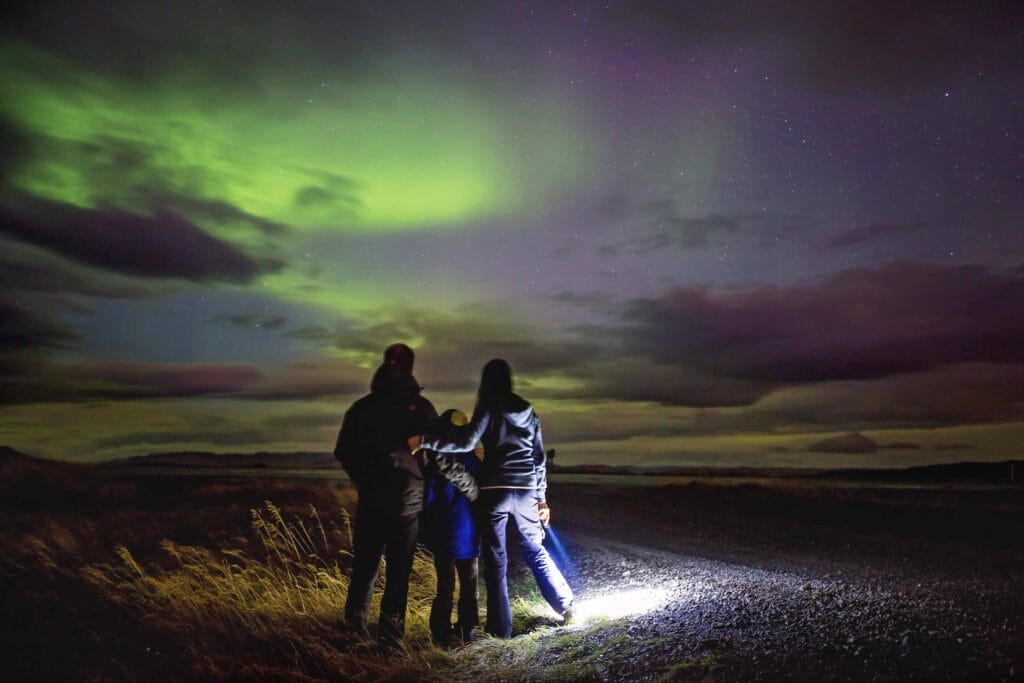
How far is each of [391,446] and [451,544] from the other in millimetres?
1014

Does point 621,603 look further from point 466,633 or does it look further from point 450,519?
point 450,519

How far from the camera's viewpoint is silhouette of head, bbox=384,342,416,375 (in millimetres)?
6672

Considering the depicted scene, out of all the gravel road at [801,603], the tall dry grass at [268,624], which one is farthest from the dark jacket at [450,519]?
the gravel road at [801,603]

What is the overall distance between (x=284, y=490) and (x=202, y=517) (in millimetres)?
11494

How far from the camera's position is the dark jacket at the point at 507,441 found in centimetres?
685

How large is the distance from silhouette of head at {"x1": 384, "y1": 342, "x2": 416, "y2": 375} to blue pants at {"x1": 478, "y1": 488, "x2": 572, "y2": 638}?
128cm

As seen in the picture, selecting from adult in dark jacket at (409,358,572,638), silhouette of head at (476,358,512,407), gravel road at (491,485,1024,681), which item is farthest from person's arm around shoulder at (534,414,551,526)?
gravel road at (491,485,1024,681)

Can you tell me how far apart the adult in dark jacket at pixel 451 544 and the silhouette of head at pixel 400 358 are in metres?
0.53

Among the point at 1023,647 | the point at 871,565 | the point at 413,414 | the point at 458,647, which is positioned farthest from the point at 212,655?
the point at 871,565

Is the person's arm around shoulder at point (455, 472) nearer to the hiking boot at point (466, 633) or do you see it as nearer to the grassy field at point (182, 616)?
the hiking boot at point (466, 633)

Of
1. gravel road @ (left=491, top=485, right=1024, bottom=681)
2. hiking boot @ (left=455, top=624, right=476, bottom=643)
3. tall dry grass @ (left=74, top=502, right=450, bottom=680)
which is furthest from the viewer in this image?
hiking boot @ (left=455, top=624, right=476, bottom=643)

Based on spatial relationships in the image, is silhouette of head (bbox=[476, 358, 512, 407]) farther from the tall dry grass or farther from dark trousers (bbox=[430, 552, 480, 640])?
the tall dry grass

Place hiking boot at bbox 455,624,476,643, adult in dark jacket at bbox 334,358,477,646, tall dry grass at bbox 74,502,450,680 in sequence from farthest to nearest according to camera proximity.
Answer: hiking boot at bbox 455,624,476,643, adult in dark jacket at bbox 334,358,477,646, tall dry grass at bbox 74,502,450,680

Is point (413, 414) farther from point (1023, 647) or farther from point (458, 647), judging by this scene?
point (1023, 647)
